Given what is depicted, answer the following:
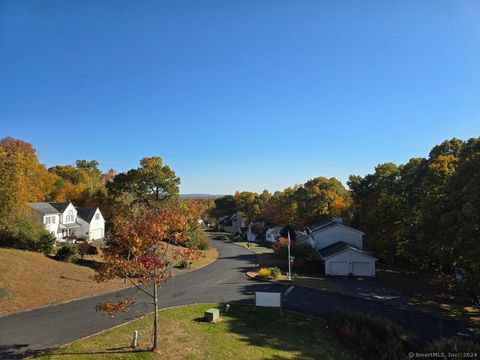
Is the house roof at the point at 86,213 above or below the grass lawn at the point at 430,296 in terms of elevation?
above

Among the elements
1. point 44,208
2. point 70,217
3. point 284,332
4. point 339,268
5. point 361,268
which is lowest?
point 284,332

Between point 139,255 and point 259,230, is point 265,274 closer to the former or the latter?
point 139,255

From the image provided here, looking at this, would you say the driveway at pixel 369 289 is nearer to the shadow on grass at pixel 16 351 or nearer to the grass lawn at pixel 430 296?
the grass lawn at pixel 430 296

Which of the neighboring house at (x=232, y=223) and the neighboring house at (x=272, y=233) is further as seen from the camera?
the neighboring house at (x=232, y=223)

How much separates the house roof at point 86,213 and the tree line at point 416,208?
40.4 metres

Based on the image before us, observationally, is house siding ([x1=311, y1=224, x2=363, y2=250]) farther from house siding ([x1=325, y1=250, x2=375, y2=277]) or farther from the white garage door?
the white garage door

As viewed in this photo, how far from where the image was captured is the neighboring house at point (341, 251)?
42.0 meters

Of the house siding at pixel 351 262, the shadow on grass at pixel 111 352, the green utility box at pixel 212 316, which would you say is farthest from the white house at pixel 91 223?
the shadow on grass at pixel 111 352

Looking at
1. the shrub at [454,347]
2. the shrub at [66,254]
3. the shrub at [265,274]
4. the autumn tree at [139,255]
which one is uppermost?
the autumn tree at [139,255]

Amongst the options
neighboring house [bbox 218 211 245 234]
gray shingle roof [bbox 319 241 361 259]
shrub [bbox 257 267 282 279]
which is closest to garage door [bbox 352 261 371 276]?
gray shingle roof [bbox 319 241 361 259]

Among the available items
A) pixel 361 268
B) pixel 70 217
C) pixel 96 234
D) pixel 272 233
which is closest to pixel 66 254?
pixel 70 217

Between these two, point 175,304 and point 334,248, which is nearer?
point 175,304

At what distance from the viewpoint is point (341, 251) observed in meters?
42.4

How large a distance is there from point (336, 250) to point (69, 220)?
4231 cm
